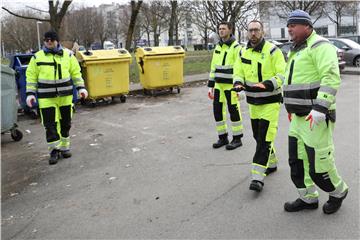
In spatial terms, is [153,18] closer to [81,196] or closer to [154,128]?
[154,128]

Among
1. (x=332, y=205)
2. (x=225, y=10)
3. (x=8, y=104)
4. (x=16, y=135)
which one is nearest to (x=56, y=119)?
(x=8, y=104)

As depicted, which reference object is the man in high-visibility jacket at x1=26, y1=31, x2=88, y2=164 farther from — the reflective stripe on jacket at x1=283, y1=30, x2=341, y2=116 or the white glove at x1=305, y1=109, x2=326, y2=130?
the white glove at x1=305, y1=109, x2=326, y2=130

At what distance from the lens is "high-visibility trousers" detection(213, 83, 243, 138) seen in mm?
6035

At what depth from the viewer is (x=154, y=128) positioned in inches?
316

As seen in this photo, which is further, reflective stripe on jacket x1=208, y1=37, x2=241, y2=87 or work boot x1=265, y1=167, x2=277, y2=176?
reflective stripe on jacket x1=208, y1=37, x2=241, y2=87

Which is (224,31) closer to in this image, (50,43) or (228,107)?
(228,107)

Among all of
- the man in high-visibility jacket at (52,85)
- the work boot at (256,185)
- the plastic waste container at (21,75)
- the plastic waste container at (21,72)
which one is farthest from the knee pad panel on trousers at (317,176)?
the plastic waste container at (21,72)

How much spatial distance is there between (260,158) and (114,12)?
247 ft


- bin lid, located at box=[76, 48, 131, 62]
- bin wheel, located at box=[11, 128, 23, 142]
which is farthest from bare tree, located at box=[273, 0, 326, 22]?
bin wheel, located at box=[11, 128, 23, 142]

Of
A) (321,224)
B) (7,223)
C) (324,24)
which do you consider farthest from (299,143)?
(324,24)

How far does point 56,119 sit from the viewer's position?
6145 millimetres

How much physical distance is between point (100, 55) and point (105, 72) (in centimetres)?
48

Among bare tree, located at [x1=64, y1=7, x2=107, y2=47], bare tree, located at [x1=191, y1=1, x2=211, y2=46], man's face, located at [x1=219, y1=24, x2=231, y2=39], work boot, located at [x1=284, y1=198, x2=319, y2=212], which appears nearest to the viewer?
work boot, located at [x1=284, y1=198, x2=319, y2=212]

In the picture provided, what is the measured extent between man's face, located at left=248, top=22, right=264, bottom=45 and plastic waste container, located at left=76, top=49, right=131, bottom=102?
276 inches
